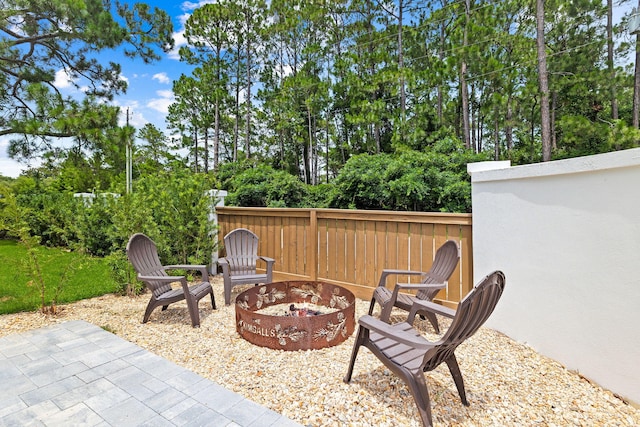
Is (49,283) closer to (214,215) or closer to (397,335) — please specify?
(214,215)

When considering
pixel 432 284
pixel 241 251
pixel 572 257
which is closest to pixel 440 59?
pixel 241 251

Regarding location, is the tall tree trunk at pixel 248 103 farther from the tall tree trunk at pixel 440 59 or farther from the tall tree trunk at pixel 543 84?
the tall tree trunk at pixel 543 84

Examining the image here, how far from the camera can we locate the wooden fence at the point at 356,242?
12.8ft

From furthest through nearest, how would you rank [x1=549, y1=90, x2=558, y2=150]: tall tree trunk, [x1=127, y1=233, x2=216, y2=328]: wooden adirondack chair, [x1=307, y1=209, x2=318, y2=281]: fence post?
1. [x1=549, y1=90, x2=558, y2=150]: tall tree trunk
2. [x1=307, y1=209, x2=318, y2=281]: fence post
3. [x1=127, y1=233, x2=216, y2=328]: wooden adirondack chair

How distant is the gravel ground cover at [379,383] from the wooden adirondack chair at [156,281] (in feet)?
0.77

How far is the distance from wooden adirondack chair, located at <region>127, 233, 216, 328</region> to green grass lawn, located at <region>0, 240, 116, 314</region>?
2.97ft

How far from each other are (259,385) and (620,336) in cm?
253

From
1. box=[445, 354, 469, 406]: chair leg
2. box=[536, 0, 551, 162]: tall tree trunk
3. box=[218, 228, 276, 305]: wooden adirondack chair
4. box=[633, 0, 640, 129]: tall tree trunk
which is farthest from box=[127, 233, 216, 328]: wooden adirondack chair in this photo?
box=[633, 0, 640, 129]: tall tree trunk

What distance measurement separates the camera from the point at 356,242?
468 cm

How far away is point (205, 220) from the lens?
5.70 m

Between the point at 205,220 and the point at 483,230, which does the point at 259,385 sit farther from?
the point at 205,220

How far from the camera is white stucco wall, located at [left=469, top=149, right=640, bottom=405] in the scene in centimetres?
230

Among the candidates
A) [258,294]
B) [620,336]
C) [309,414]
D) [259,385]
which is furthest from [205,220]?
[620,336]

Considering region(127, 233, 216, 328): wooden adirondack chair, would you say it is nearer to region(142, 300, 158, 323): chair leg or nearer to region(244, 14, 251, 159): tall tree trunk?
region(142, 300, 158, 323): chair leg
